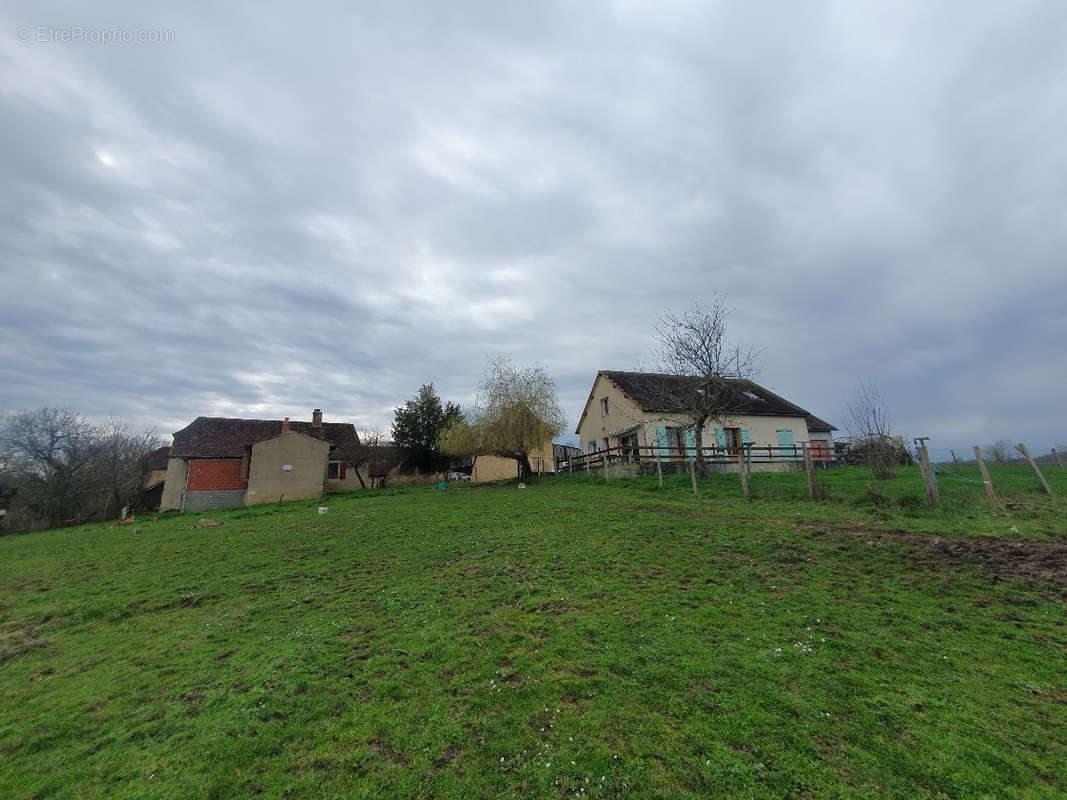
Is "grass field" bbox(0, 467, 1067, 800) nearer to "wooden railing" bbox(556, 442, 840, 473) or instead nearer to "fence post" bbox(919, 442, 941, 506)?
"fence post" bbox(919, 442, 941, 506)

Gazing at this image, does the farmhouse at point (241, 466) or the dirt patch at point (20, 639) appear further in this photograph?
the farmhouse at point (241, 466)

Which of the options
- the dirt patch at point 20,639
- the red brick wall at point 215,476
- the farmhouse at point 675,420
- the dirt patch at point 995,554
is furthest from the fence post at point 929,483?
the red brick wall at point 215,476

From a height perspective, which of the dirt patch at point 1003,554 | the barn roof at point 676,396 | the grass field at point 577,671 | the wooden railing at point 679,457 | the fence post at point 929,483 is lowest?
the grass field at point 577,671

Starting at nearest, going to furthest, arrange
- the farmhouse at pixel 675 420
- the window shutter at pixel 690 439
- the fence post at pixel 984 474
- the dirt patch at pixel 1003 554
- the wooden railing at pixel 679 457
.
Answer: the dirt patch at pixel 1003 554 < the fence post at pixel 984 474 < the wooden railing at pixel 679 457 < the window shutter at pixel 690 439 < the farmhouse at pixel 675 420

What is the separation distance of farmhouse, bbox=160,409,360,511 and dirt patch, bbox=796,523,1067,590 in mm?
34463

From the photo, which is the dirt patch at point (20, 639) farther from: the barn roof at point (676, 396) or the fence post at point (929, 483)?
the barn roof at point (676, 396)

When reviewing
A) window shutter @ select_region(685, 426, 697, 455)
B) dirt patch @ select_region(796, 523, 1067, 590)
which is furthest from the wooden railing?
dirt patch @ select_region(796, 523, 1067, 590)

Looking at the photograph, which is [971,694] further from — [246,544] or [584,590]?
[246,544]

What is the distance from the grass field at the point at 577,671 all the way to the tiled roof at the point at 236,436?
1132 inches

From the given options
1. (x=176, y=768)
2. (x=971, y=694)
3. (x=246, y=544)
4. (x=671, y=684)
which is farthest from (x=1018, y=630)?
(x=246, y=544)

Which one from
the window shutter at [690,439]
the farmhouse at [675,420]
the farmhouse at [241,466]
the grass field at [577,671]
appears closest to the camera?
the grass field at [577,671]

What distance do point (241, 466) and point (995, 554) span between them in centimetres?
4285

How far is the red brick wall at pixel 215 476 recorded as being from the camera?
3572 centimetres

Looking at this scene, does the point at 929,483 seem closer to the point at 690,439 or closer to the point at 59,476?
the point at 690,439
